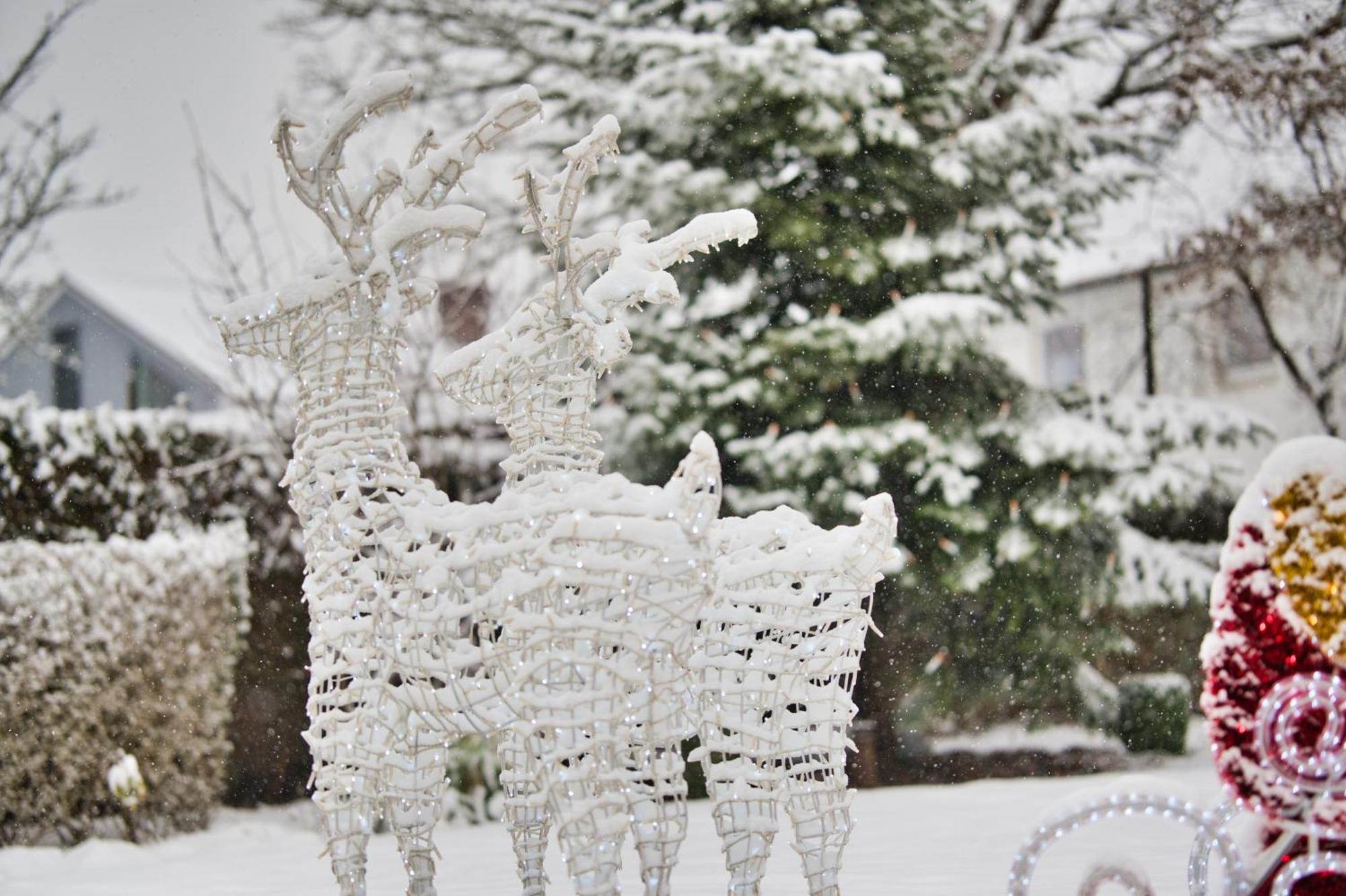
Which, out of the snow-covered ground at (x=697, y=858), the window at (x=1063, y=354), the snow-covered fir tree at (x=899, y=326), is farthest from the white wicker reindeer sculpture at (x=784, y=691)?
the window at (x=1063, y=354)

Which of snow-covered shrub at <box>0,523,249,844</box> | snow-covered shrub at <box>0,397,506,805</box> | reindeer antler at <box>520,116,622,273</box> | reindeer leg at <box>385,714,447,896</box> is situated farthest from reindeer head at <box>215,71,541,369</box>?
snow-covered shrub at <box>0,397,506,805</box>

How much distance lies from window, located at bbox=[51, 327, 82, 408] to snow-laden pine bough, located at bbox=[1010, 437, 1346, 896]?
665 centimetres

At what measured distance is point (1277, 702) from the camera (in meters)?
2.53

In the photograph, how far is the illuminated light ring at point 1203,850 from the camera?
259cm

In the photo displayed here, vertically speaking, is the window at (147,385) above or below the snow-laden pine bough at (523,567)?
above

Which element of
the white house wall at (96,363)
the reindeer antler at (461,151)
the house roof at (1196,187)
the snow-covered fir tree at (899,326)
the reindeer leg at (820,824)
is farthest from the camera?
the house roof at (1196,187)

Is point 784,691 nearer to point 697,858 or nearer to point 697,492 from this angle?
point 697,492

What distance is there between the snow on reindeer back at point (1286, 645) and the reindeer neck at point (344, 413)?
5.78 feet

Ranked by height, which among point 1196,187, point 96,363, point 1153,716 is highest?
point 1196,187

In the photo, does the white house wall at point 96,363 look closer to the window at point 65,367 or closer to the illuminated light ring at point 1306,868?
the window at point 65,367

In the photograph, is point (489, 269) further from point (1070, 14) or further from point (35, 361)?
point (1070, 14)

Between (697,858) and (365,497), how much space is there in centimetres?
276

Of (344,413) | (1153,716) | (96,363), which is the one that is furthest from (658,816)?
(96,363)

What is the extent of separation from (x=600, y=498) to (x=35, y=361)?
6083 mm
